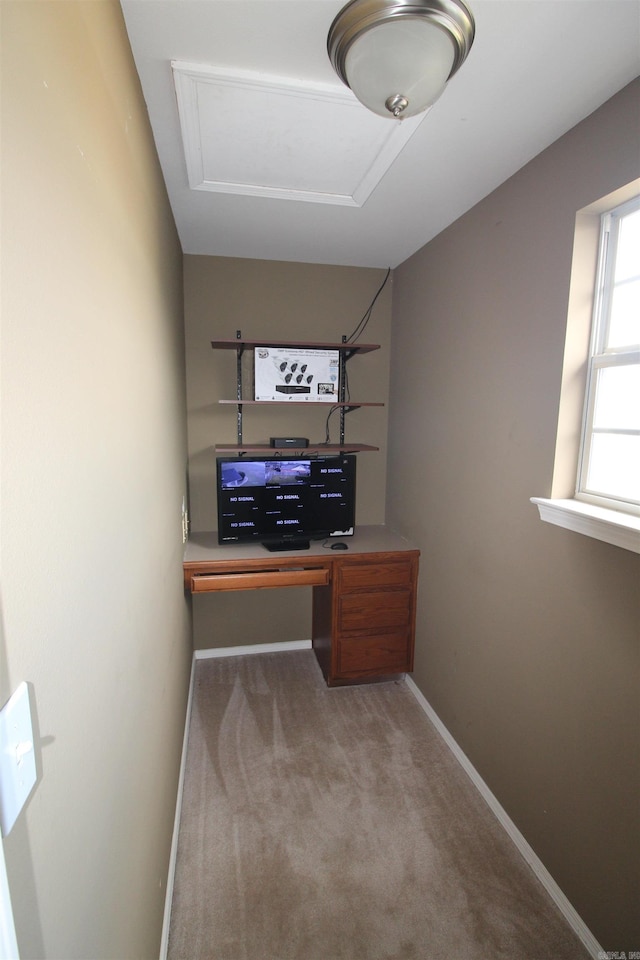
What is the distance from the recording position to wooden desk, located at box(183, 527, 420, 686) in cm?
249

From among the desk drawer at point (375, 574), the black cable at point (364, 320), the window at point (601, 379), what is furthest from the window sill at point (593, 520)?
the black cable at point (364, 320)

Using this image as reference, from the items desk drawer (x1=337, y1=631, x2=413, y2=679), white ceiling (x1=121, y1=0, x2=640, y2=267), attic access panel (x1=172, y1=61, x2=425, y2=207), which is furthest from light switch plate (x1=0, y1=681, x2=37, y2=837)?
desk drawer (x1=337, y1=631, x2=413, y2=679)

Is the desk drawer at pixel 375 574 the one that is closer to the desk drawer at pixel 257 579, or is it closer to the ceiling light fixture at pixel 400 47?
the desk drawer at pixel 257 579

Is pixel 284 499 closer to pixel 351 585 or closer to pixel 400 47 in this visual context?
pixel 351 585

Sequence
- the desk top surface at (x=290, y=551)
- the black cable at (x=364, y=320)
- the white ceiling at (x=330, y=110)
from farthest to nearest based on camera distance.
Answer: the black cable at (x=364, y=320), the desk top surface at (x=290, y=551), the white ceiling at (x=330, y=110)

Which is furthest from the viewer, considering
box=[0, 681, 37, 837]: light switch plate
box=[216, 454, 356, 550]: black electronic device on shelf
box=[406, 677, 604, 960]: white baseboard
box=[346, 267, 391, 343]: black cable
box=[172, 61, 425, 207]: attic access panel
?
box=[346, 267, 391, 343]: black cable

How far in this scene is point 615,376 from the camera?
1.48 metres

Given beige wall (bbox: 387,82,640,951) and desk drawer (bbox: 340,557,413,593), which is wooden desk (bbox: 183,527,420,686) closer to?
desk drawer (bbox: 340,557,413,593)

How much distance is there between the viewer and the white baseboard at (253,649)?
3.07 m

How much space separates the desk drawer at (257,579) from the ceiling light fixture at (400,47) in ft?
6.71

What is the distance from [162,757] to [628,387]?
1.93 m

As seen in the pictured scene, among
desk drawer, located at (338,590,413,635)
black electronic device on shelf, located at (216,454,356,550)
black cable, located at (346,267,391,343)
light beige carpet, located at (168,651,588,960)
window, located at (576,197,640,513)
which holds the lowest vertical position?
light beige carpet, located at (168,651,588,960)

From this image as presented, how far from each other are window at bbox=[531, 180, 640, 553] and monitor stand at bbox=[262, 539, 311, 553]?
1.41 metres

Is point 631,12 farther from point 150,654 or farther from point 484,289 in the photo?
point 150,654
